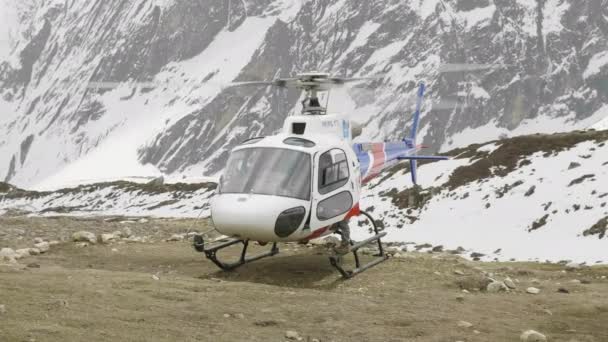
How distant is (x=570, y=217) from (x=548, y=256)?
3.86 metres

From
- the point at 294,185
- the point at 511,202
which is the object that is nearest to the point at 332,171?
the point at 294,185

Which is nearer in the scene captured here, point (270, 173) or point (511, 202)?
point (270, 173)

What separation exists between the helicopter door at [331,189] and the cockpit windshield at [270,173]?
0.99 ft

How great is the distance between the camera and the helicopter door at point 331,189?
42.5 ft

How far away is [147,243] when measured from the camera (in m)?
18.2

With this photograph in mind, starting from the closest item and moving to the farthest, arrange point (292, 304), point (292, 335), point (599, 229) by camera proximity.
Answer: point (292, 335), point (292, 304), point (599, 229)

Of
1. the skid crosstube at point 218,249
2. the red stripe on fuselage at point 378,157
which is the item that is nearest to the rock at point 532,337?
the skid crosstube at point 218,249

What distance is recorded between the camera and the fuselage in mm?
12188

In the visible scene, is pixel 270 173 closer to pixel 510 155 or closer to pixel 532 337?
pixel 532 337

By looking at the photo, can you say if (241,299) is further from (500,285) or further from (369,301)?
(500,285)

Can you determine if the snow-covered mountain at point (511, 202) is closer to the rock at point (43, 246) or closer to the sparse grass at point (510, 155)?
the sparse grass at point (510, 155)

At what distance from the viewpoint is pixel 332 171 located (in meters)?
13.5

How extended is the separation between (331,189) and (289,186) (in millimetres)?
1114

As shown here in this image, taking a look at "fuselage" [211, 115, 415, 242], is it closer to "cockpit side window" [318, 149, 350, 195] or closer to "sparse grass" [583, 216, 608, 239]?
"cockpit side window" [318, 149, 350, 195]
